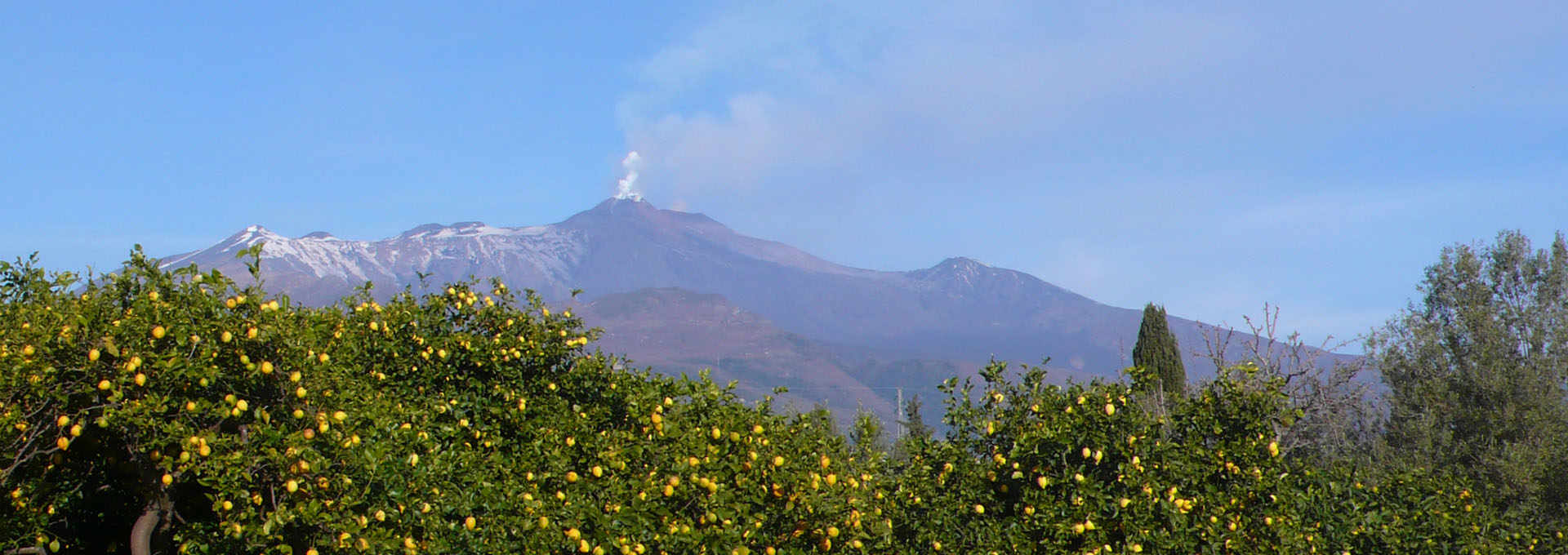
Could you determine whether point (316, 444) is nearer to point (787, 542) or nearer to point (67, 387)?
point (67, 387)

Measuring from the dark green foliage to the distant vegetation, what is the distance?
14.4 meters

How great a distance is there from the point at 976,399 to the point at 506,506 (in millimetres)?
4436

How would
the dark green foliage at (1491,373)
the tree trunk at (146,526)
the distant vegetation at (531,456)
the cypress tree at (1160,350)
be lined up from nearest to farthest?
the distant vegetation at (531,456) < the tree trunk at (146,526) < the dark green foliage at (1491,373) < the cypress tree at (1160,350)

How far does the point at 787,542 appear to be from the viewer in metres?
8.41

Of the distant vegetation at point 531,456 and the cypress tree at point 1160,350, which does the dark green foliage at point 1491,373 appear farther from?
the distant vegetation at point 531,456

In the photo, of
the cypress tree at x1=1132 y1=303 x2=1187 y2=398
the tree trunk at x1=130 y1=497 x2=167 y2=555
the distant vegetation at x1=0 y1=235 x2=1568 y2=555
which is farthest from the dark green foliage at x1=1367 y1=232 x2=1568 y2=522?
the tree trunk at x1=130 y1=497 x2=167 y2=555

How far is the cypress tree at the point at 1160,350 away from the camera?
36.1 metres

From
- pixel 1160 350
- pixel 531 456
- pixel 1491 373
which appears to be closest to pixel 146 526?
pixel 531 456

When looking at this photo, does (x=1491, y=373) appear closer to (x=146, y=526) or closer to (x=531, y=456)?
(x=531, y=456)

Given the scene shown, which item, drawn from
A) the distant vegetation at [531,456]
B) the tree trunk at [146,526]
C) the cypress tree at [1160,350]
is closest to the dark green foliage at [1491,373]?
the cypress tree at [1160,350]

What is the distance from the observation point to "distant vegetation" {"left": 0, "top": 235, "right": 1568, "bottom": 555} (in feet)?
20.3

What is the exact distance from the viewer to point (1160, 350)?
37.1 meters

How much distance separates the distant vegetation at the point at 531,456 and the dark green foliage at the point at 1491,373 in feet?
47.2

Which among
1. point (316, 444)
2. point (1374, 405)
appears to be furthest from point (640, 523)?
point (1374, 405)
